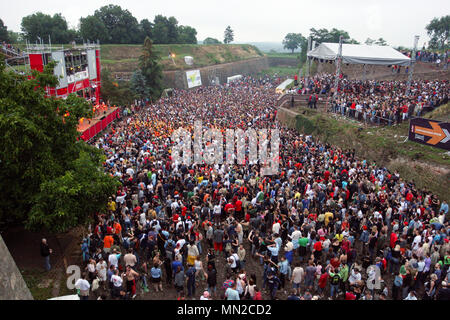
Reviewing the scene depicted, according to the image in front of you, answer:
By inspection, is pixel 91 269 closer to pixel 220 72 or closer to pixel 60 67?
pixel 60 67

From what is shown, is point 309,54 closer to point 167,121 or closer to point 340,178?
point 167,121

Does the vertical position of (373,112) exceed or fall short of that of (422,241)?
it exceeds it

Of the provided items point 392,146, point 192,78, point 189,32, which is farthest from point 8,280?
point 189,32

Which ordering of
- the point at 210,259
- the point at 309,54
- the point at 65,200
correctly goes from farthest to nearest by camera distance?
the point at 309,54
the point at 65,200
the point at 210,259

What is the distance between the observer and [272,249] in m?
8.88

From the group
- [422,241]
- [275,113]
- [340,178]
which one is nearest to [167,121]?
[275,113]

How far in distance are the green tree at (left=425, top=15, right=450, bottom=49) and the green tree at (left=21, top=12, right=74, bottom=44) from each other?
69150 millimetres

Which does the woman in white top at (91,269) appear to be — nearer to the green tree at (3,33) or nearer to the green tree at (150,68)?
the green tree at (150,68)

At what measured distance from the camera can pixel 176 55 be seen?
63.6m

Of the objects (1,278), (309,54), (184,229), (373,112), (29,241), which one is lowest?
(29,241)

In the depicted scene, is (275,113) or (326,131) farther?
(275,113)

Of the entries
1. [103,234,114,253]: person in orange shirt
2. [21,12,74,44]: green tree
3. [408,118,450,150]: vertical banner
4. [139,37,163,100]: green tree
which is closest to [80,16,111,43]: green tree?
[21,12,74,44]: green tree

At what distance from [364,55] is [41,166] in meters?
23.7

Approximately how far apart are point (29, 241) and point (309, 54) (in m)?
25.3
